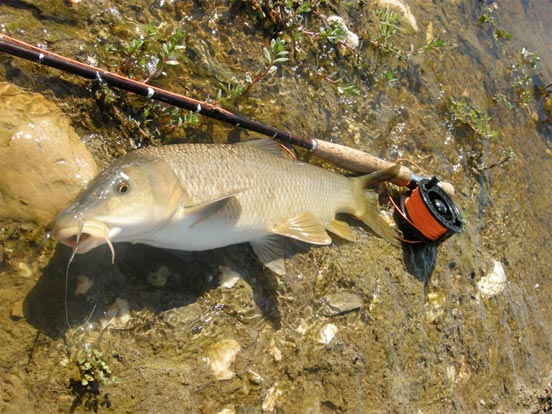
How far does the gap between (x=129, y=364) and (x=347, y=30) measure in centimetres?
458

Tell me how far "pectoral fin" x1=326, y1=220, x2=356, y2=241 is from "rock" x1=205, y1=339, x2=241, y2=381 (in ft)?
4.92

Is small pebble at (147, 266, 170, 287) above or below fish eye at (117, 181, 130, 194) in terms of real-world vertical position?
below

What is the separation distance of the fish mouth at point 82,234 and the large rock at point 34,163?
0.59 metres

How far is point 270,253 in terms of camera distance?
388 cm

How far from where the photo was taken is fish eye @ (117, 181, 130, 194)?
2807 mm

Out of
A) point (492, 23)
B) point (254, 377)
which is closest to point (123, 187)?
point (254, 377)

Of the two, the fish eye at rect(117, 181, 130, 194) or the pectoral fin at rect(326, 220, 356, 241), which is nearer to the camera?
the fish eye at rect(117, 181, 130, 194)

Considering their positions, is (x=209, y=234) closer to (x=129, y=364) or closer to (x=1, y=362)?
(x=129, y=364)

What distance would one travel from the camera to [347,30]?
5641mm

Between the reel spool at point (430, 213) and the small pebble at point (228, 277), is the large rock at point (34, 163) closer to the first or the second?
the small pebble at point (228, 277)

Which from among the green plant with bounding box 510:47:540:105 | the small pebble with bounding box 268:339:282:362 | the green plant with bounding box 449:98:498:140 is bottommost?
the small pebble with bounding box 268:339:282:362

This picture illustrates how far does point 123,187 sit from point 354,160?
8.74ft

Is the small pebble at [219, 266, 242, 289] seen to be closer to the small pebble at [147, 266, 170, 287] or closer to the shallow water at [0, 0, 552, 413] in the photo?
the shallow water at [0, 0, 552, 413]

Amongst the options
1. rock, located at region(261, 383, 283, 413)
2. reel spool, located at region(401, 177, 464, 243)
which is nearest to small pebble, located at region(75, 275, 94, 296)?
rock, located at region(261, 383, 283, 413)
